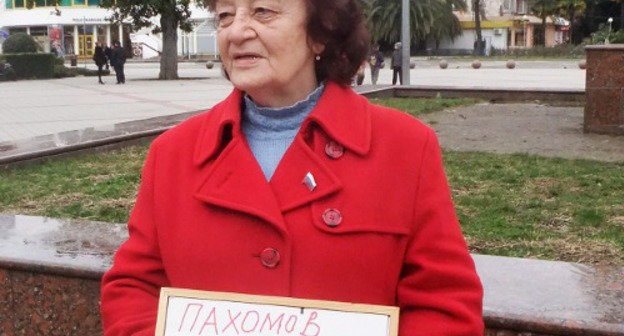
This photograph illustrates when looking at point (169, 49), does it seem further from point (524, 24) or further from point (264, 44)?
point (524, 24)

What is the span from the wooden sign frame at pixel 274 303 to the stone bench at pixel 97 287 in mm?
1160

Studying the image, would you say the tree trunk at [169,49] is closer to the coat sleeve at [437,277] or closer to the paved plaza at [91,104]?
the paved plaza at [91,104]

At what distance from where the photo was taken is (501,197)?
21.5ft

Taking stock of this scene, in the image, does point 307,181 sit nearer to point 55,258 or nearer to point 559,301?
point 559,301

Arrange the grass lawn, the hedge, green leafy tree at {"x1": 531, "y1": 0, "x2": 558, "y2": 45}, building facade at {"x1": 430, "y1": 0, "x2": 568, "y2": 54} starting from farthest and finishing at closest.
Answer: building facade at {"x1": 430, "y1": 0, "x2": 568, "y2": 54} < green leafy tree at {"x1": 531, "y1": 0, "x2": 558, "y2": 45} < the hedge < the grass lawn

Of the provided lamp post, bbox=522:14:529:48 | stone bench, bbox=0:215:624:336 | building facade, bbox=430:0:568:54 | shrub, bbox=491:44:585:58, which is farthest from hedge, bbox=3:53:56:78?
lamp post, bbox=522:14:529:48

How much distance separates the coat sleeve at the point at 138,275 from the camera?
2.06 m

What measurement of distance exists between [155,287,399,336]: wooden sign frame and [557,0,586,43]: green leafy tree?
62.3 meters

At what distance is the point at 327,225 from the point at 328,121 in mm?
228

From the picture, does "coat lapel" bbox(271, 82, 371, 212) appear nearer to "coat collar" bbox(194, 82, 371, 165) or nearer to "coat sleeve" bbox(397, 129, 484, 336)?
"coat collar" bbox(194, 82, 371, 165)

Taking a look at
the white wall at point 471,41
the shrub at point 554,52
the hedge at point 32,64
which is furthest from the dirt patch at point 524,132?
the white wall at point 471,41

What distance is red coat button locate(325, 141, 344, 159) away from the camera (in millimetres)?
1989

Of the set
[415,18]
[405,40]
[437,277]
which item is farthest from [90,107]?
[415,18]

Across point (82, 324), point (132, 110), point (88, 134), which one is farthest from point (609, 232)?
point (132, 110)
